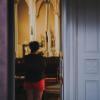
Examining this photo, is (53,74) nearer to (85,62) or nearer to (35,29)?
(35,29)

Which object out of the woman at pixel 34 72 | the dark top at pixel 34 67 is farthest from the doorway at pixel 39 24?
the dark top at pixel 34 67

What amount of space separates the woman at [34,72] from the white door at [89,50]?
516 mm

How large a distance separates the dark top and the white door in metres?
0.52

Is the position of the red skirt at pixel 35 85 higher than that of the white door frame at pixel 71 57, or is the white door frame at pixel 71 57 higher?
the white door frame at pixel 71 57

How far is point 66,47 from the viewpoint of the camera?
170 inches

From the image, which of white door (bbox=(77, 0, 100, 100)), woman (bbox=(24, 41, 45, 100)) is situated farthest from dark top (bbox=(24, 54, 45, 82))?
white door (bbox=(77, 0, 100, 100))

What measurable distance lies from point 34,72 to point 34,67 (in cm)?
9

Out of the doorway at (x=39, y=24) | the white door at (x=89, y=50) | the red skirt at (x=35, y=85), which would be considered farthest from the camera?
the doorway at (x=39, y=24)

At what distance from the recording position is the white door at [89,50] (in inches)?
170

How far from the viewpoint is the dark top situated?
434cm

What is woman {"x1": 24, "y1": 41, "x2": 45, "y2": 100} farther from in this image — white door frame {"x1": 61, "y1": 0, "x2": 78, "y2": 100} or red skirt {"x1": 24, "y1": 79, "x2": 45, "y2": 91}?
white door frame {"x1": 61, "y1": 0, "x2": 78, "y2": 100}

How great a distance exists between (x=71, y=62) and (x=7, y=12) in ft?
10.6

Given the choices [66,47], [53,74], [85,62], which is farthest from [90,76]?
[53,74]

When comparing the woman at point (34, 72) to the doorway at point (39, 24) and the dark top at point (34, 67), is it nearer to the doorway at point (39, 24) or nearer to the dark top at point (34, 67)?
the dark top at point (34, 67)
